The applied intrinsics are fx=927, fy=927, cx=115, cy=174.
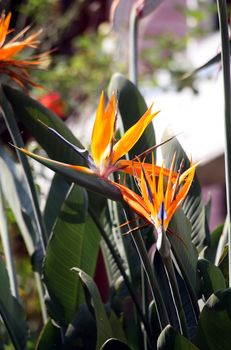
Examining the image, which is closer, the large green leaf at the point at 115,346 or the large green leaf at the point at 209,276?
the large green leaf at the point at 115,346

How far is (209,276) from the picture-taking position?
4.18 feet

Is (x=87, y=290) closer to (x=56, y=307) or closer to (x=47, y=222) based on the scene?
(x=56, y=307)

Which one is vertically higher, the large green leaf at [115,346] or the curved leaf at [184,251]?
the curved leaf at [184,251]

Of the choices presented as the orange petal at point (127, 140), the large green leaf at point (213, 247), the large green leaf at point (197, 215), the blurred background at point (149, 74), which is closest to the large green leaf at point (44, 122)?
the large green leaf at point (197, 215)

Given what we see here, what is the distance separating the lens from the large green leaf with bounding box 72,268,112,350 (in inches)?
47.1

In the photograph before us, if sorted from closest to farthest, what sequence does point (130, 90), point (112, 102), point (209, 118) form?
1. point (112, 102)
2. point (130, 90)
3. point (209, 118)

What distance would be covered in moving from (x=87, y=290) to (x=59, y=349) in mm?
197

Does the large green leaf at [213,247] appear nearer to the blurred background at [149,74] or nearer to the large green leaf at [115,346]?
the large green leaf at [115,346]

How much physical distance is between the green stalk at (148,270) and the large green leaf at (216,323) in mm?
53

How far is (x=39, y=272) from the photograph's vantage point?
1.61 m

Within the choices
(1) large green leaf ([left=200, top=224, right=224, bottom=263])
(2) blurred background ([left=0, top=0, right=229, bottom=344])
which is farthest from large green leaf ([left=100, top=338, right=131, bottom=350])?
(2) blurred background ([left=0, top=0, right=229, bottom=344])

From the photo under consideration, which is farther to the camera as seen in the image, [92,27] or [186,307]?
[92,27]

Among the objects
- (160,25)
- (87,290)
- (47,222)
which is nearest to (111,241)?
(47,222)

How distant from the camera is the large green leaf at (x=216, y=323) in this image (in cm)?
113
